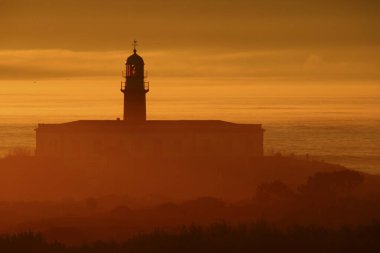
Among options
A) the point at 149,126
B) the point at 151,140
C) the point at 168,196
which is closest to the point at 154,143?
the point at 151,140

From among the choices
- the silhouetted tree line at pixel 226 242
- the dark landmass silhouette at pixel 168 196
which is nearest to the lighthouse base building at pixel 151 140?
the dark landmass silhouette at pixel 168 196

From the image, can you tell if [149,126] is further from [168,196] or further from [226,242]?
[226,242]

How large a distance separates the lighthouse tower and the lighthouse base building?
1837 millimetres

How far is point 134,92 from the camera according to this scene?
2820 inches

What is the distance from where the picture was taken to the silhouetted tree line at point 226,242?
1337 inches

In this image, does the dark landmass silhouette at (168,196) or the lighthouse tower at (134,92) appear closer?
the dark landmass silhouette at (168,196)

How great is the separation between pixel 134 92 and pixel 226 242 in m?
37.8

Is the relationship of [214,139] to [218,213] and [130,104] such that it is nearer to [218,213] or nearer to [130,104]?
[130,104]

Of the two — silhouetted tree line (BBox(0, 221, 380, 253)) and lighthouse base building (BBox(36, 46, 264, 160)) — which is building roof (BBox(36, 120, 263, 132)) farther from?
silhouetted tree line (BBox(0, 221, 380, 253))

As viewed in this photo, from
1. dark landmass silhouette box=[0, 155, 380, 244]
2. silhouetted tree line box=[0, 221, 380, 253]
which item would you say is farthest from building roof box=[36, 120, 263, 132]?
silhouetted tree line box=[0, 221, 380, 253]

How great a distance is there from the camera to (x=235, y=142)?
69.2 metres

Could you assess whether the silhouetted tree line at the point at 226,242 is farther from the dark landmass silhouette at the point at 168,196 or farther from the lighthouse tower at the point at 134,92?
the lighthouse tower at the point at 134,92

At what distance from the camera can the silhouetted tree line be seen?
34.0 metres

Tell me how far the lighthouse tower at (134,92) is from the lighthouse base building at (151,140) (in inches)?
72.3
